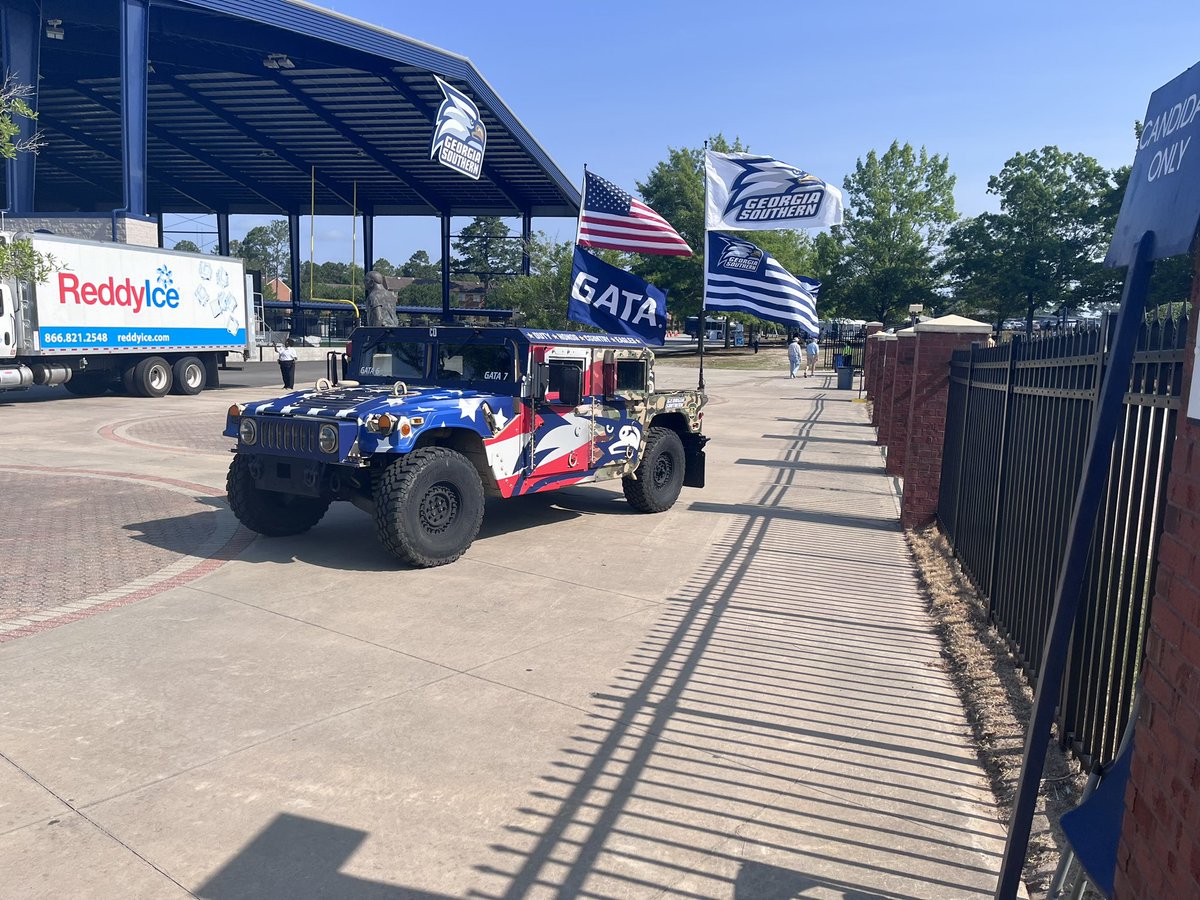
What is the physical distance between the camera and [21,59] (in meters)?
22.7

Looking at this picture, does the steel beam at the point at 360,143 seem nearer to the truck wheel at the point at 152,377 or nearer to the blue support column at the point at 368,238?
the blue support column at the point at 368,238

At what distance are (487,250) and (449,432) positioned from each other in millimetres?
51417

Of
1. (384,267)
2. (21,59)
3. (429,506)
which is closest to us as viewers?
(429,506)

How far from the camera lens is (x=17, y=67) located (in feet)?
74.0

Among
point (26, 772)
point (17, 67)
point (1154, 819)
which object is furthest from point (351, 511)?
point (17, 67)

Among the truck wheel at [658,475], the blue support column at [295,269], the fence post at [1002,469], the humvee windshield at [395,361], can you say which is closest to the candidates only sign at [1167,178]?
the fence post at [1002,469]

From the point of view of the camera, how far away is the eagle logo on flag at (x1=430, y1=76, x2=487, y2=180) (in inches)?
891

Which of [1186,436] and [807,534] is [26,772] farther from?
[807,534]

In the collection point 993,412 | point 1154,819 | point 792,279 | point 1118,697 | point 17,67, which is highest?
point 17,67

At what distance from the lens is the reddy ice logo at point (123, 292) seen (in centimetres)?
1795

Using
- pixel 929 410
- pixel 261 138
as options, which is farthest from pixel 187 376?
pixel 261 138

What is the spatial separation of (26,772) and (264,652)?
1504 mm

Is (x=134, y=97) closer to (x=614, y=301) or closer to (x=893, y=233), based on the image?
(x=614, y=301)

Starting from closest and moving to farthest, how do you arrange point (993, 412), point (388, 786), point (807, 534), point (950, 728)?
point (388, 786)
point (950, 728)
point (993, 412)
point (807, 534)
